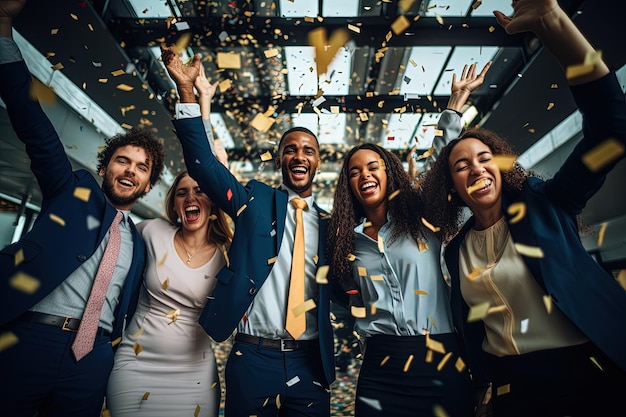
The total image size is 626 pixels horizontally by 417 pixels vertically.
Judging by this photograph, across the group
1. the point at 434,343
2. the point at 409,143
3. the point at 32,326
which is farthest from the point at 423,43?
the point at 32,326

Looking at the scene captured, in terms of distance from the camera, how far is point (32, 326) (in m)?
1.41

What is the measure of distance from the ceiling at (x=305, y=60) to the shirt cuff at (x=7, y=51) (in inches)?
63.5

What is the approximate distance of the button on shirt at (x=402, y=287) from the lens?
1531 millimetres

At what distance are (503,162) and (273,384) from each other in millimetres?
1467

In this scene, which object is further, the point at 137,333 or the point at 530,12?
the point at 137,333

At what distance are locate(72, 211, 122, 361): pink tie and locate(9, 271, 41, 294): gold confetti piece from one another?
0.21m

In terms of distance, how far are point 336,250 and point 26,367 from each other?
138cm

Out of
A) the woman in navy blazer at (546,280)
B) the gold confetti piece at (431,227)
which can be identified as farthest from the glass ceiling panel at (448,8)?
the gold confetti piece at (431,227)

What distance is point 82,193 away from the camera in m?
1.65

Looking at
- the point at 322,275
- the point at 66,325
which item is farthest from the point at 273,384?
the point at 66,325

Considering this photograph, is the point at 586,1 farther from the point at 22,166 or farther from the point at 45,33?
the point at 22,166

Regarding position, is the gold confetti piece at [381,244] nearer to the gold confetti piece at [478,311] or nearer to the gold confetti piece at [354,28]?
the gold confetti piece at [478,311]

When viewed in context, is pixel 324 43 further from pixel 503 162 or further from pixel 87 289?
pixel 87 289

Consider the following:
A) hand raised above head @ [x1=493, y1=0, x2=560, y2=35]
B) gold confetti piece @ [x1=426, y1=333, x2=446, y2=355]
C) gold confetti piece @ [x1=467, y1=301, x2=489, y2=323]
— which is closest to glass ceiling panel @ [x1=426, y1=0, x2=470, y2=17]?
hand raised above head @ [x1=493, y1=0, x2=560, y2=35]
